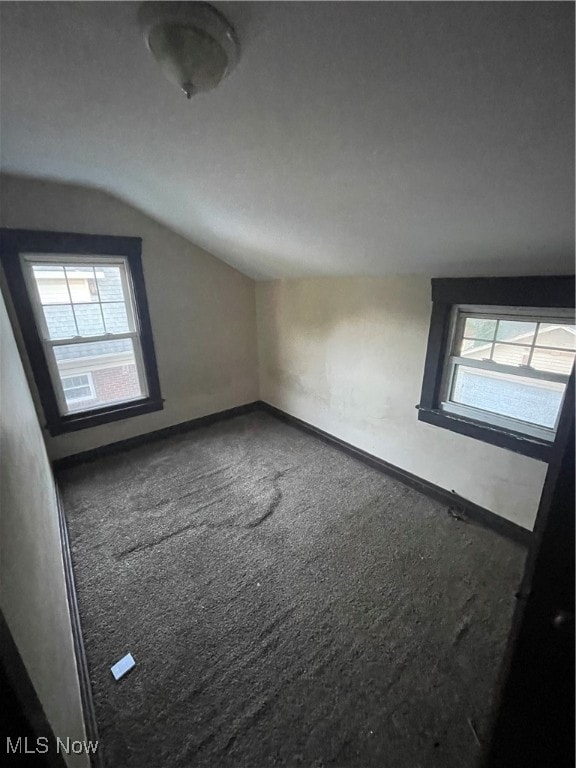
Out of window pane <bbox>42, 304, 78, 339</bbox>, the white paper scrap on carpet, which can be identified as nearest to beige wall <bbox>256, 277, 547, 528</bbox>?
window pane <bbox>42, 304, 78, 339</bbox>

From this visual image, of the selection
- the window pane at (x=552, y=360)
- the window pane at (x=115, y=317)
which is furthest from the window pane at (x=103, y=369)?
the window pane at (x=552, y=360)

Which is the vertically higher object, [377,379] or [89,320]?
Result: [89,320]

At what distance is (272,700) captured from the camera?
1.25 m

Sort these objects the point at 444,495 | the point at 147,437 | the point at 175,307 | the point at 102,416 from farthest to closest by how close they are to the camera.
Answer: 1. the point at 147,437
2. the point at 175,307
3. the point at 102,416
4. the point at 444,495

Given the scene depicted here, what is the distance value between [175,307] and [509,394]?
289 centimetres

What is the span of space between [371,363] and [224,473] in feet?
5.21

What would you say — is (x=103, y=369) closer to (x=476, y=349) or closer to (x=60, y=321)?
(x=60, y=321)

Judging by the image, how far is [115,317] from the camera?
283 centimetres

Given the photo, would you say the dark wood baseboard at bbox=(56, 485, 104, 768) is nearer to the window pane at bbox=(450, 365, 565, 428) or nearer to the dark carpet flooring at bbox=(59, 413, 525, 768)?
the dark carpet flooring at bbox=(59, 413, 525, 768)

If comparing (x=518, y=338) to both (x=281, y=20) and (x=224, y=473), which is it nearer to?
(x=281, y=20)

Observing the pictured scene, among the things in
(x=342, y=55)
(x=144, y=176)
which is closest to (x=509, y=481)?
(x=342, y=55)

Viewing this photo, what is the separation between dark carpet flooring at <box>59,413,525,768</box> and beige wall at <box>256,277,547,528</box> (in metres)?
0.20

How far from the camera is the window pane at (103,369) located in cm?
268

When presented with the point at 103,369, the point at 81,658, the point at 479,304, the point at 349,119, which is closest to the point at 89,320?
the point at 103,369
